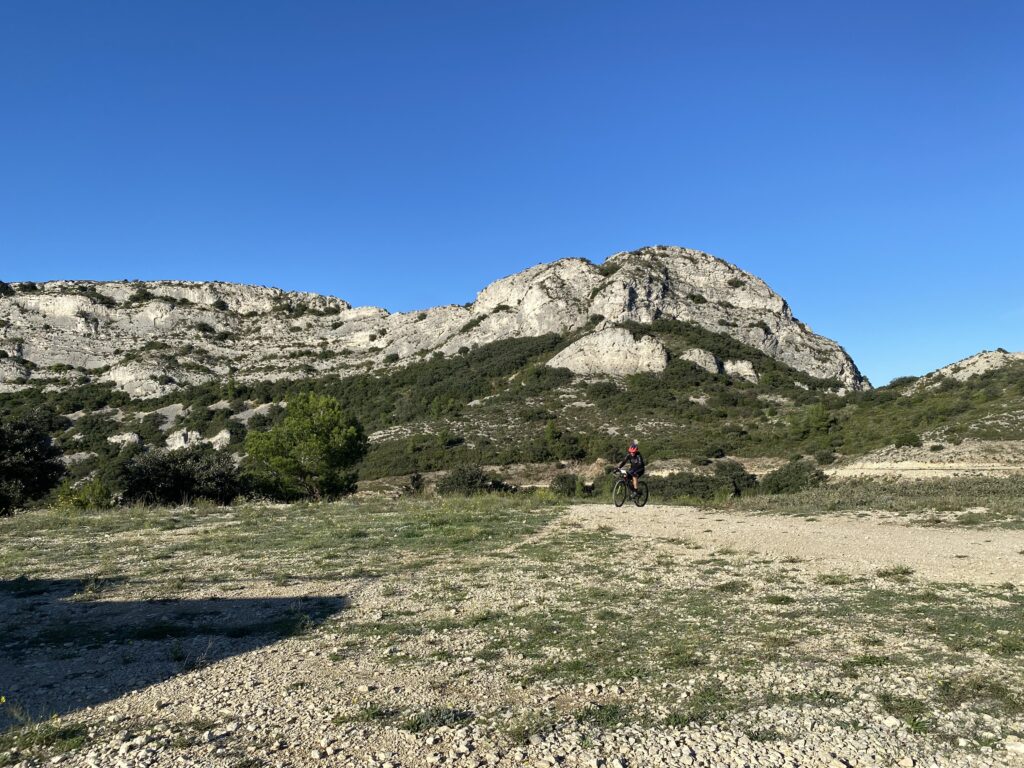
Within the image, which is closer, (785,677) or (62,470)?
(785,677)

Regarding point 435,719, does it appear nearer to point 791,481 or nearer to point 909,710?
point 909,710

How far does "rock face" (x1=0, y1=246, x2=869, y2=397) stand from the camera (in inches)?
3480

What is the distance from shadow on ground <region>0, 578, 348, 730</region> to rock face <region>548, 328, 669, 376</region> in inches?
2756

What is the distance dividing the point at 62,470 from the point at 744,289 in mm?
93884

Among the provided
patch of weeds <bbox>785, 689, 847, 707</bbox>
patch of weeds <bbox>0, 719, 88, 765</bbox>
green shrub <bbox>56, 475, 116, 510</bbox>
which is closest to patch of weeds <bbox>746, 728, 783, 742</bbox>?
patch of weeds <bbox>785, 689, 847, 707</bbox>

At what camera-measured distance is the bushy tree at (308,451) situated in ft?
107

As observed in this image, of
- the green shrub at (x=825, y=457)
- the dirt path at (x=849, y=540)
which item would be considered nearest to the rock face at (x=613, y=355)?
the green shrub at (x=825, y=457)

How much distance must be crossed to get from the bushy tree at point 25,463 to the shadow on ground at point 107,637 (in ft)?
72.5

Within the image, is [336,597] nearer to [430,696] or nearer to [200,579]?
[200,579]

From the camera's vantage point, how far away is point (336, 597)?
29.3 ft

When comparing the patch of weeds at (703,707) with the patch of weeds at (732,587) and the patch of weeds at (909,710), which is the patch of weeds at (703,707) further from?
the patch of weeds at (732,587)

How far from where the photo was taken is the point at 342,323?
112 metres

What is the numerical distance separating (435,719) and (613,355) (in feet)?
247

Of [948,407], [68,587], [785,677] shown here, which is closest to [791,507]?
[785,677]
